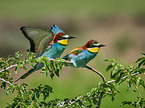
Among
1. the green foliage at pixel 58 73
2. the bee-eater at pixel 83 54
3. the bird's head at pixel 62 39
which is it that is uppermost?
the bird's head at pixel 62 39

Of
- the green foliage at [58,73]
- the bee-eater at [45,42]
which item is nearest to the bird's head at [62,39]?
the bee-eater at [45,42]

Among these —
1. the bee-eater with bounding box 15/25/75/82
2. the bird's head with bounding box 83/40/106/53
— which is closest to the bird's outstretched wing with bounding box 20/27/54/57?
the bee-eater with bounding box 15/25/75/82

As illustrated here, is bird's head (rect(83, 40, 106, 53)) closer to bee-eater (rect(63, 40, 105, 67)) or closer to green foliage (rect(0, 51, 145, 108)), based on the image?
bee-eater (rect(63, 40, 105, 67))

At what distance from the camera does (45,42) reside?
0.90 meters

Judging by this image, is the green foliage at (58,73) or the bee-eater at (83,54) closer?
the green foliage at (58,73)

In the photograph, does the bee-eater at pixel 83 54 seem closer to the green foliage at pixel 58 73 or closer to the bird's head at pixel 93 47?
the bird's head at pixel 93 47

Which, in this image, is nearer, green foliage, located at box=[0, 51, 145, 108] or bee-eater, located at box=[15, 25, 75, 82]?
green foliage, located at box=[0, 51, 145, 108]

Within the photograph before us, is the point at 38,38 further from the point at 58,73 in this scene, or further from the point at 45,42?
the point at 58,73

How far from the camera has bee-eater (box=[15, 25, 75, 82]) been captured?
0.85 metres

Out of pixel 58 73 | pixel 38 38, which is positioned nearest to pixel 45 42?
pixel 38 38

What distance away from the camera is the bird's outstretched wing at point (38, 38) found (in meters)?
0.85

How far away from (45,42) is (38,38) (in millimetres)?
35

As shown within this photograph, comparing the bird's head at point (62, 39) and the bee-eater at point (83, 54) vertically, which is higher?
the bird's head at point (62, 39)

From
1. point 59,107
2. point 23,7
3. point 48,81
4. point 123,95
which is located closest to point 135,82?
point 59,107
